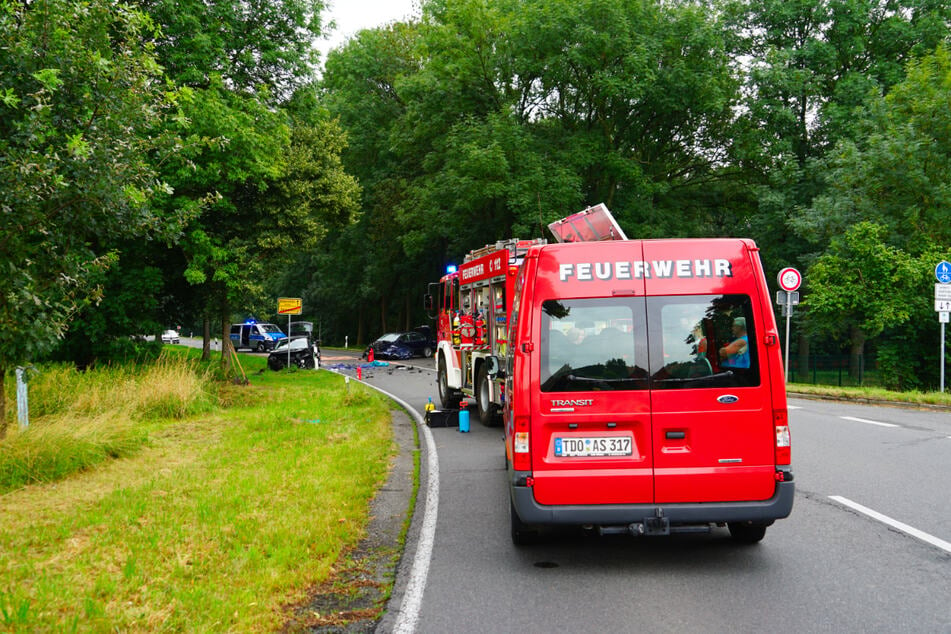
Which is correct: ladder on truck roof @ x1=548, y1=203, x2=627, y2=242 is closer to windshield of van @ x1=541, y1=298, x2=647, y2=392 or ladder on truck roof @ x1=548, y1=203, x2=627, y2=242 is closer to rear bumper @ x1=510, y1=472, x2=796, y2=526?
windshield of van @ x1=541, y1=298, x2=647, y2=392

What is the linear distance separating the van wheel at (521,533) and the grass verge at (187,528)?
1.37m

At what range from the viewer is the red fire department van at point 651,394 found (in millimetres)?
5246

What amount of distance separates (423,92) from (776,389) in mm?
27826

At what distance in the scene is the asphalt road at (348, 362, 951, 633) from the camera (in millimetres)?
4492

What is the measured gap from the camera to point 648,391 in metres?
5.37

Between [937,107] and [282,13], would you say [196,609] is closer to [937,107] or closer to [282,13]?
[282,13]

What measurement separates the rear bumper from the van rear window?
821mm

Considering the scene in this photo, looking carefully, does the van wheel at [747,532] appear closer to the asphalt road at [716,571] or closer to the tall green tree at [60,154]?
the asphalt road at [716,571]

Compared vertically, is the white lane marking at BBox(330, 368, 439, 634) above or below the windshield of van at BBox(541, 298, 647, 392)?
below

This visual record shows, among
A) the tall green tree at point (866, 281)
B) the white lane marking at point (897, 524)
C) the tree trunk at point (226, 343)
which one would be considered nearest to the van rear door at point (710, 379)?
the white lane marking at point (897, 524)

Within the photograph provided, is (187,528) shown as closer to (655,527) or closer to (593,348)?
(593,348)

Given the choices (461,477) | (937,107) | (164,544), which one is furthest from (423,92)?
(164,544)

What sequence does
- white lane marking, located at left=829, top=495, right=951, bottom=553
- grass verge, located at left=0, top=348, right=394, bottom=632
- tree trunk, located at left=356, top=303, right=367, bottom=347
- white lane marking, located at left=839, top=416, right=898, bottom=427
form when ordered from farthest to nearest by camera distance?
1. tree trunk, located at left=356, top=303, right=367, bottom=347
2. white lane marking, located at left=839, top=416, right=898, bottom=427
3. white lane marking, located at left=829, top=495, right=951, bottom=553
4. grass verge, located at left=0, top=348, right=394, bottom=632

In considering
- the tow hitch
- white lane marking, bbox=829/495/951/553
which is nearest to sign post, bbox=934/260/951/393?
white lane marking, bbox=829/495/951/553
